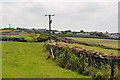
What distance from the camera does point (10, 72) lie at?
50.3ft

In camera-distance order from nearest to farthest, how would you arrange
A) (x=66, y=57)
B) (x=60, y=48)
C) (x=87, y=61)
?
1. (x=87, y=61)
2. (x=66, y=57)
3. (x=60, y=48)

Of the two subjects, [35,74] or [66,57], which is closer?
[35,74]

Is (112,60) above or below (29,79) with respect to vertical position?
above

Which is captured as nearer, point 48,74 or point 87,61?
point 48,74

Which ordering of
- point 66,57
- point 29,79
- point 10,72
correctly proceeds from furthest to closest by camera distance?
point 66,57
point 10,72
point 29,79

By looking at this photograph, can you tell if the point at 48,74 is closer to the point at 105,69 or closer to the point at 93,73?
the point at 93,73

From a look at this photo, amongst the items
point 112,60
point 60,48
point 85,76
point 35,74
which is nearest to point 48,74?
point 35,74

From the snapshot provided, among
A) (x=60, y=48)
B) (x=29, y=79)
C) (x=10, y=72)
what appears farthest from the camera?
(x=60, y=48)

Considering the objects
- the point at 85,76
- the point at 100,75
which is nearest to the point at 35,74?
the point at 85,76

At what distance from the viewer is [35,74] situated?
14922 millimetres

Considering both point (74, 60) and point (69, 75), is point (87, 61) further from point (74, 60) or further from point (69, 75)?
point (69, 75)

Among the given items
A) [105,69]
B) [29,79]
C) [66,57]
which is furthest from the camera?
[66,57]

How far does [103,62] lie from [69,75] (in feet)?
10.5

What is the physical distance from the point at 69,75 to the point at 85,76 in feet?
4.23
